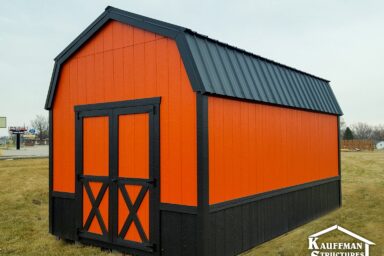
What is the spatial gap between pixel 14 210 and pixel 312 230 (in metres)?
9.91

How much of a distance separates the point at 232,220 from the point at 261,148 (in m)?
1.94

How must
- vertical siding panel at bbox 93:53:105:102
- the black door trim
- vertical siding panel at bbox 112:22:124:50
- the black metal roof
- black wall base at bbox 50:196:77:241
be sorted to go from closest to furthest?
the black metal roof < the black door trim < vertical siding panel at bbox 112:22:124:50 < vertical siding panel at bbox 93:53:105:102 < black wall base at bbox 50:196:77:241

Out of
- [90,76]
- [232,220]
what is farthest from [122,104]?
[232,220]

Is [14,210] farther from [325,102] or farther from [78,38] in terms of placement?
[325,102]

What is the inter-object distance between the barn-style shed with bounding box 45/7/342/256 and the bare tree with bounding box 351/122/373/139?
341 feet

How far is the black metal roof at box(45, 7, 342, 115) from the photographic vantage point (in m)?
6.36

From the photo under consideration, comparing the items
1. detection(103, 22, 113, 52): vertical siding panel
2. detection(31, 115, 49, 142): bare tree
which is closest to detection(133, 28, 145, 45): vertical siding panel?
detection(103, 22, 113, 52): vertical siding panel

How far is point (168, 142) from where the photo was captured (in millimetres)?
6625

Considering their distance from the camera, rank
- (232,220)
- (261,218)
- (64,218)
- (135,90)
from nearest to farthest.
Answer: (232,220) → (135,90) → (261,218) → (64,218)

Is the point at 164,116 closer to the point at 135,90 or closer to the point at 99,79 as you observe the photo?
the point at 135,90

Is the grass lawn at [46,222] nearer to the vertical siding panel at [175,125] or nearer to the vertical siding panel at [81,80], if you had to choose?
the vertical siding panel at [175,125]

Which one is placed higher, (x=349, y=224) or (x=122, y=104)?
(x=122, y=104)

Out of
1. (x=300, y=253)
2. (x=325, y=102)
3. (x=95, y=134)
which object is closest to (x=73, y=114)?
(x=95, y=134)

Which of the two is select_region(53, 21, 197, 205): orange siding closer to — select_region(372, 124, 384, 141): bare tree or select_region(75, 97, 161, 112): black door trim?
select_region(75, 97, 161, 112): black door trim
